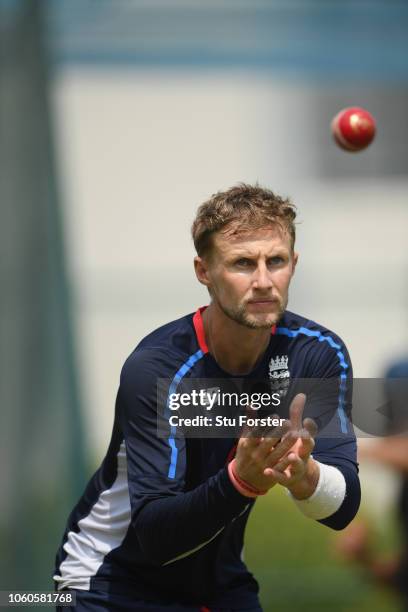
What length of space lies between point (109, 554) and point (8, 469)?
15.2 feet

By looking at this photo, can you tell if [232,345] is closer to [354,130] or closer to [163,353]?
[163,353]

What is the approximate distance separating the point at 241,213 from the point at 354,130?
4.19 feet

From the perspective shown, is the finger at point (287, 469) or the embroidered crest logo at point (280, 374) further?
the embroidered crest logo at point (280, 374)

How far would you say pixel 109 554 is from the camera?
4.46m

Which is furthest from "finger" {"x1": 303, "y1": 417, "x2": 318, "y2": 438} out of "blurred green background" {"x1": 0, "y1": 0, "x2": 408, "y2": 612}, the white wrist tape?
"blurred green background" {"x1": 0, "y1": 0, "x2": 408, "y2": 612}

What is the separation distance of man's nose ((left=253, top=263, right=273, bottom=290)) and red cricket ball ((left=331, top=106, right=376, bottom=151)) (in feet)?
4.64

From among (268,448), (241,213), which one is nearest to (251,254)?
(241,213)

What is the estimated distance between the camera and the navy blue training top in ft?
12.5

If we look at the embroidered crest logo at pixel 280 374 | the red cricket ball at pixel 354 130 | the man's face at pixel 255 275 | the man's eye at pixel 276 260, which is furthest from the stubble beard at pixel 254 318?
the red cricket ball at pixel 354 130

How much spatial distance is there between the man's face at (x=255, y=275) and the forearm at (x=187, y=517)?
64 cm

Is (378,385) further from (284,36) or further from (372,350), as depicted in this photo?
(284,36)

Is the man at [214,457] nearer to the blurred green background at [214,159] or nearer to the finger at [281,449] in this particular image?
the finger at [281,449]

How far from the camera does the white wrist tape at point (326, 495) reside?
3.83 metres

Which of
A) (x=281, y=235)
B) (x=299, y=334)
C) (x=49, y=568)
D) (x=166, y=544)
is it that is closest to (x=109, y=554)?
(x=166, y=544)
